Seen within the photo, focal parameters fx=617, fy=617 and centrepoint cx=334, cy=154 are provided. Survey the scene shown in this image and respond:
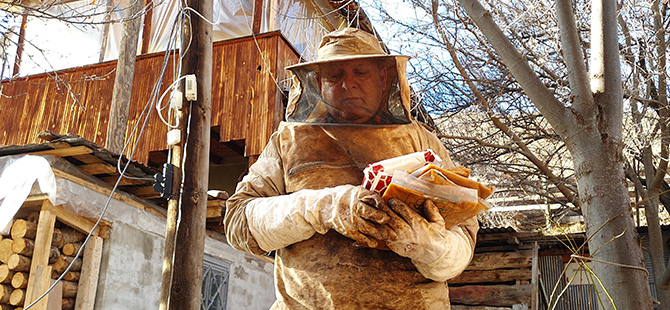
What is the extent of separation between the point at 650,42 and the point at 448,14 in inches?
126

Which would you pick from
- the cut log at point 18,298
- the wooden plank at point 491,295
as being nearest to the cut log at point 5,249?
the cut log at point 18,298

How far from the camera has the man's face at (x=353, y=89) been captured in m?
2.96

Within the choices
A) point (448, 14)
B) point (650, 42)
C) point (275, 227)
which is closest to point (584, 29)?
point (650, 42)

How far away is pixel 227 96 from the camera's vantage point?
413 inches

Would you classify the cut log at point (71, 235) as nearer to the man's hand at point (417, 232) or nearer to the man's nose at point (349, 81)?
the man's nose at point (349, 81)

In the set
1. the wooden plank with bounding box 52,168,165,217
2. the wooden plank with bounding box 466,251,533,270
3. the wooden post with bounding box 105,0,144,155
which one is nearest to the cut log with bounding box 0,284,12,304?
the wooden plank with bounding box 52,168,165,217

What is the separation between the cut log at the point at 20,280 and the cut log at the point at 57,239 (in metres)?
0.56

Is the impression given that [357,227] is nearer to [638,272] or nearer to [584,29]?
[638,272]

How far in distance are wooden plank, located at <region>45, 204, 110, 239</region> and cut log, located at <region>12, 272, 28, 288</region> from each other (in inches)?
29.9

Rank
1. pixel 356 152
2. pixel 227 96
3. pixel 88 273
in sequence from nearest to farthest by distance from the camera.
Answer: pixel 356 152
pixel 88 273
pixel 227 96

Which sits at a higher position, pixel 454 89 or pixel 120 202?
pixel 454 89

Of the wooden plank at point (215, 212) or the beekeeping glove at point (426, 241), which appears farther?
the wooden plank at point (215, 212)

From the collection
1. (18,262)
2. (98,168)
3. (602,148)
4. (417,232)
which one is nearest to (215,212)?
(98,168)

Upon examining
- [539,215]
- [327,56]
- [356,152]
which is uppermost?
[539,215]
